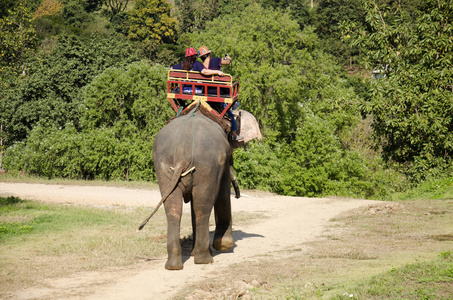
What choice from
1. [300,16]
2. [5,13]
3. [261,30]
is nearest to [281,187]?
[261,30]

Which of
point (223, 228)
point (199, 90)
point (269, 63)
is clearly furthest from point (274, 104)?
point (199, 90)

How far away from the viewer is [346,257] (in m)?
9.55

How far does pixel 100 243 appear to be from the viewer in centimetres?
1102

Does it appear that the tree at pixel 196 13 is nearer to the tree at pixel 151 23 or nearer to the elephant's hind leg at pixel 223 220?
the tree at pixel 151 23

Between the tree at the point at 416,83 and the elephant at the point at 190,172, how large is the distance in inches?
521

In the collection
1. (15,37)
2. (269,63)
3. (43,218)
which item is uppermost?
(15,37)

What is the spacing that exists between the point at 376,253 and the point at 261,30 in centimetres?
2914

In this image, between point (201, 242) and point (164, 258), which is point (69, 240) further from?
point (201, 242)

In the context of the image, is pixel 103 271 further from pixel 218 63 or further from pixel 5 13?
pixel 5 13

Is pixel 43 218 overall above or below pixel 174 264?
below

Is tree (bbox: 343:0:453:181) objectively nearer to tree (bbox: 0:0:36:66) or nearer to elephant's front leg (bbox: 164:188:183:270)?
elephant's front leg (bbox: 164:188:183:270)

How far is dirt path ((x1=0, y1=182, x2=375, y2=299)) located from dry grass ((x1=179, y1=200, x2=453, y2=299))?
1.70 feet

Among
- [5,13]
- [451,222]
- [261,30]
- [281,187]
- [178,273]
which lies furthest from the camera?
[5,13]

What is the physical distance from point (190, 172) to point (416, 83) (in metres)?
14.9
